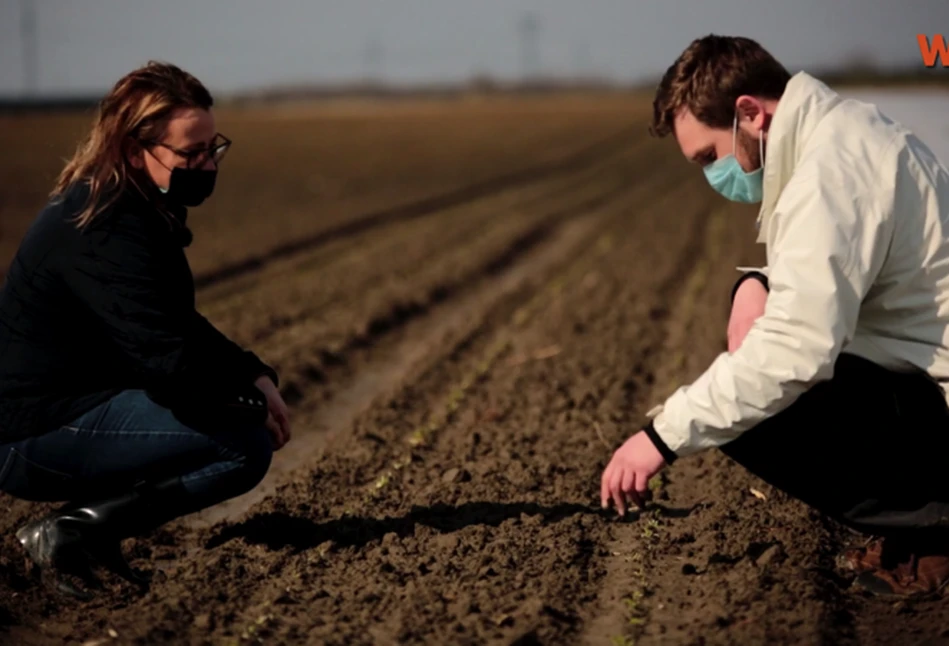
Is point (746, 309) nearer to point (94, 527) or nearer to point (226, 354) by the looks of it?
point (226, 354)

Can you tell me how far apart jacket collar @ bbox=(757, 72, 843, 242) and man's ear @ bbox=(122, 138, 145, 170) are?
6.81 feet

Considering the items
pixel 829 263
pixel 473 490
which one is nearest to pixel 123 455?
pixel 473 490

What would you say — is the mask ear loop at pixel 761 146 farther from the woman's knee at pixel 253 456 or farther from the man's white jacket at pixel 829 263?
the woman's knee at pixel 253 456

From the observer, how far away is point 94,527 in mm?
4242

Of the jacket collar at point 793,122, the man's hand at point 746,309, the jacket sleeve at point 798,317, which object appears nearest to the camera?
the jacket sleeve at point 798,317

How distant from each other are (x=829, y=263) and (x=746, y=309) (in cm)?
69

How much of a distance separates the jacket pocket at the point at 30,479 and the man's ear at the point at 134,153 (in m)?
1.07

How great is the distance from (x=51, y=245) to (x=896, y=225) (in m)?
2.69

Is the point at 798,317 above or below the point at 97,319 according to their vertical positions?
above

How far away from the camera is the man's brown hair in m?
3.63

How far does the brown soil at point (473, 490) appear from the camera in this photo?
13.2ft

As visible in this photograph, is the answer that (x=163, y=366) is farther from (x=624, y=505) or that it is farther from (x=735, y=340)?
(x=735, y=340)

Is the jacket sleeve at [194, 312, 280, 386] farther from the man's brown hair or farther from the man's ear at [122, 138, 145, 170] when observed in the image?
the man's brown hair

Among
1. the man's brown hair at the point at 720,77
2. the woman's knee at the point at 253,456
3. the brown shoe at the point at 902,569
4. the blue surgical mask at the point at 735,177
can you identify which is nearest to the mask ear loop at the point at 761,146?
the blue surgical mask at the point at 735,177
